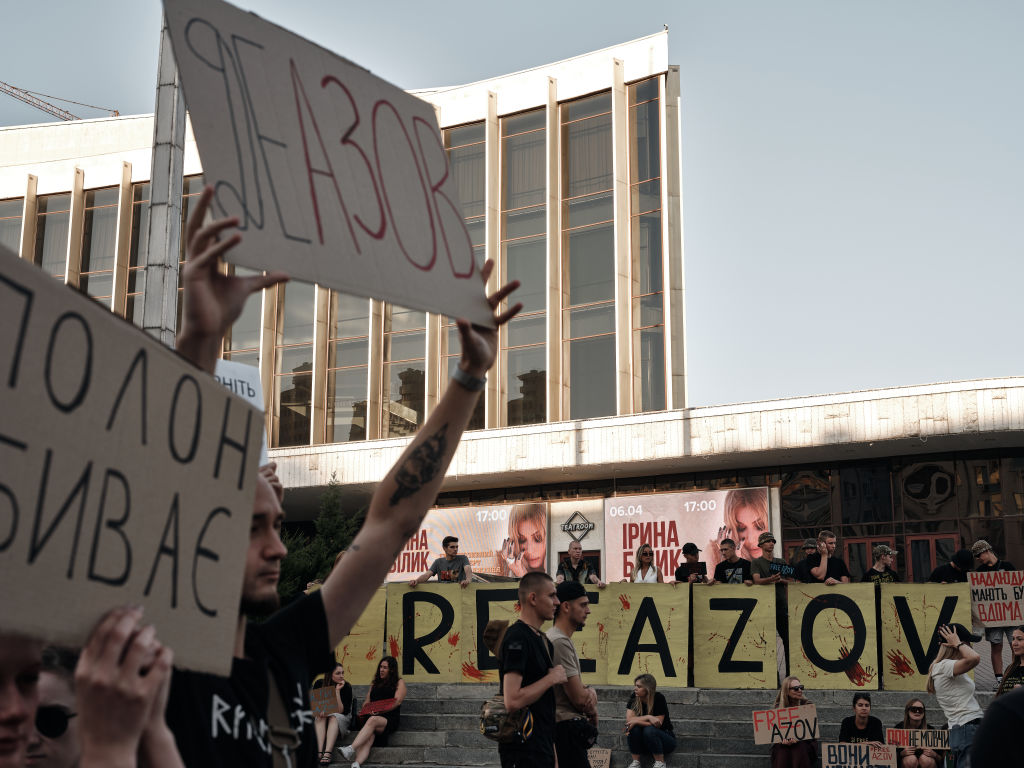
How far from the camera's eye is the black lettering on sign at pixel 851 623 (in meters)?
14.5

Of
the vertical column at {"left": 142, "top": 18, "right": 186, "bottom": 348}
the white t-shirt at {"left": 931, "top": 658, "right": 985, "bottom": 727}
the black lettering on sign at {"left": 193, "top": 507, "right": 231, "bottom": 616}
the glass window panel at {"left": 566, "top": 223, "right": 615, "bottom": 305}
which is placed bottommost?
the white t-shirt at {"left": 931, "top": 658, "right": 985, "bottom": 727}

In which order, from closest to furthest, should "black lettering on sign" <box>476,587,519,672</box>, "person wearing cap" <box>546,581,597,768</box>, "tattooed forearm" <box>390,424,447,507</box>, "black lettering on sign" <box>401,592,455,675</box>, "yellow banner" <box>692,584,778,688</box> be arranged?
"tattooed forearm" <box>390,424,447,507</box>, "person wearing cap" <box>546,581,597,768</box>, "yellow banner" <box>692,584,778,688</box>, "black lettering on sign" <box>476,587,519,672</box>, "black lettering on sign" <box>401,592,455,675</box>

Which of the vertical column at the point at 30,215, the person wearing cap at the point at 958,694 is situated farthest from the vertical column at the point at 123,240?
the person wearing cap at the point at 958,694

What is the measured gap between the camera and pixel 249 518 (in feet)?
6.58

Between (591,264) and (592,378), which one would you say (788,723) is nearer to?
(592,378)

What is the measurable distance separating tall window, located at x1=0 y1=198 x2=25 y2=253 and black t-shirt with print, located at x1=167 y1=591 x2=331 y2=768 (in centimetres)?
4470

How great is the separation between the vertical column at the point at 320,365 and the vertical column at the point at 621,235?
9690 mm

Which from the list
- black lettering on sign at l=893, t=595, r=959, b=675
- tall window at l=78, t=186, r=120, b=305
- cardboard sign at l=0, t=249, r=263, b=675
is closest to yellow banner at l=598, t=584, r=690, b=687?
black lettering on sign at l=893, t=595, r=959, b=675

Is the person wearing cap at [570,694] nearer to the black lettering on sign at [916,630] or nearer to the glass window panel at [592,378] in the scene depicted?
the black lettering on sign at [916,630]

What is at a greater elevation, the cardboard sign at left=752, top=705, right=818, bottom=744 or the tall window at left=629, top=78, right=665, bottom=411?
the tall window at left=629, top=78, right=665, bottom=411

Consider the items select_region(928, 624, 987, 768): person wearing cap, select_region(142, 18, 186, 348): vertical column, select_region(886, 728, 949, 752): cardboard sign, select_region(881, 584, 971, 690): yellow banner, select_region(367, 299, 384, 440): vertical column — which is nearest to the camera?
select_region(142, 18, 186, 348): vertical column

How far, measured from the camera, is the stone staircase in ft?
45.6

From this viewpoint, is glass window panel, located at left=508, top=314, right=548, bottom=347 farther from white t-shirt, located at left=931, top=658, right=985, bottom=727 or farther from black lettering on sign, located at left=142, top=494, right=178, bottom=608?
black lettering on sign, located at left=142, top=494, right=178, bottom=608

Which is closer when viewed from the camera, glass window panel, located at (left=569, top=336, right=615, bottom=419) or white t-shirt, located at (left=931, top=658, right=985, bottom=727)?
white t-shirt, located at (left=931, top=658, right=985, bottom=727)
